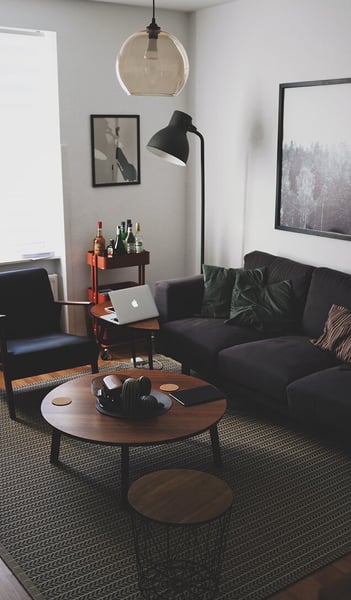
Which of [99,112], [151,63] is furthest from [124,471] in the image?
[99,112]

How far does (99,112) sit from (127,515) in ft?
10.6

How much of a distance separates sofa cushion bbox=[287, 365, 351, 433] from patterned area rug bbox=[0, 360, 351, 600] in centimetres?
25

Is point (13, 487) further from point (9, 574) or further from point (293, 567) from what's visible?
point (293, 567)

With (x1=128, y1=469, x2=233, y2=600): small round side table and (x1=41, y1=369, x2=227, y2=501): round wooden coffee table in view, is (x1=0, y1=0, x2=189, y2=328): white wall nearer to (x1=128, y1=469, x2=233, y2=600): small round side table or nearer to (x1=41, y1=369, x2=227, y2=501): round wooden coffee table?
(x1=41, y1=369, x2=227, y2=501): round wooden coffee table

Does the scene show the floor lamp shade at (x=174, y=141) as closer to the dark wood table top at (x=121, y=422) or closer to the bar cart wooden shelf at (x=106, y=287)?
the bar cart wooden shelf at (x=106, y=287)

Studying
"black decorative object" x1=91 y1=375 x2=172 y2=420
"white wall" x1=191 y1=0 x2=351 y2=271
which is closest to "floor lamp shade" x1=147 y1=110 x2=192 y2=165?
"white wall" x1=191 y1=0 x2=351 y2=271

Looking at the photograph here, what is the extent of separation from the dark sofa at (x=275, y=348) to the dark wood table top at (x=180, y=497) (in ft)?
3.60

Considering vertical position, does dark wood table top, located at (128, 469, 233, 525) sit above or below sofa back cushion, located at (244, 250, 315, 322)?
below

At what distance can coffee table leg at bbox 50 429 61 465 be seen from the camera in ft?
11.5

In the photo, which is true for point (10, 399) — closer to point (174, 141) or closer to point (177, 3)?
point (174, 141)

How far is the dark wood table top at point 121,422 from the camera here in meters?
3.03

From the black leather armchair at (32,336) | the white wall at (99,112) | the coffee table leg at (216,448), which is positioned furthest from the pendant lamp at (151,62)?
the white wall at (99,112)

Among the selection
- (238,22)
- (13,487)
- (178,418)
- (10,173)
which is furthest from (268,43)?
(13,487)

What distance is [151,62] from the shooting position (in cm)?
268
